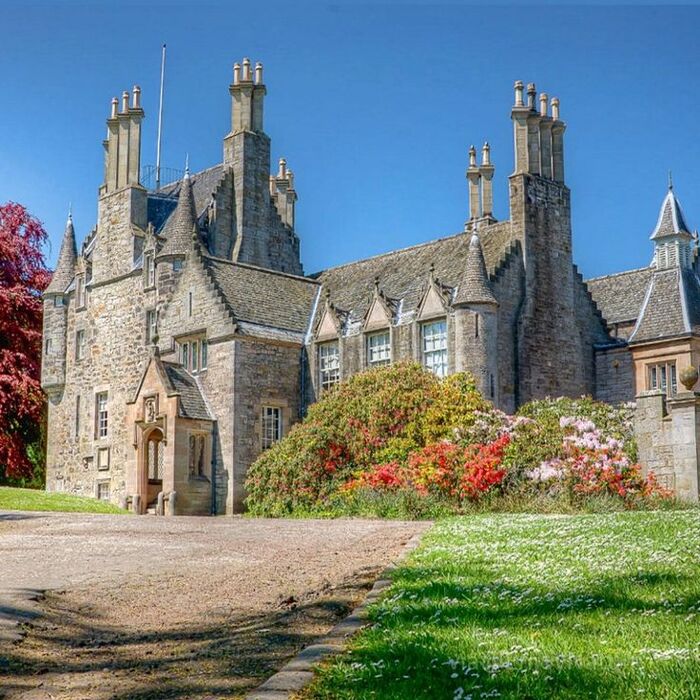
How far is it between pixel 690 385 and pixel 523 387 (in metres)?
9.97

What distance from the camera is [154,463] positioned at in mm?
34094

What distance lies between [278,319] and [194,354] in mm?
2923

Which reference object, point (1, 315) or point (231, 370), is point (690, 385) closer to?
point (231, 370)

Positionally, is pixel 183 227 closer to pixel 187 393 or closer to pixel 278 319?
pixel 278 319

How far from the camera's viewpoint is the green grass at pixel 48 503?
26.9 metres

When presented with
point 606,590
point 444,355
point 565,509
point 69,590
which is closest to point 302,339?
point 444,355

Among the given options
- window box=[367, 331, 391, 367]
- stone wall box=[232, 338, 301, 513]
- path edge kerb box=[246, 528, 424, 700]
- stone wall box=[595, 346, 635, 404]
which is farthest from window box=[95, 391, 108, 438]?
path edge kerb box=[246, 528, 424, 700]

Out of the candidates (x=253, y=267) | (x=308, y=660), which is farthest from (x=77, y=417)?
(x=308, y=660)

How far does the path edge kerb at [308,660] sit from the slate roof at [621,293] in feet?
87.9

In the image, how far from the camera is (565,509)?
62.3 ft

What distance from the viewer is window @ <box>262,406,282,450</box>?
30.9m

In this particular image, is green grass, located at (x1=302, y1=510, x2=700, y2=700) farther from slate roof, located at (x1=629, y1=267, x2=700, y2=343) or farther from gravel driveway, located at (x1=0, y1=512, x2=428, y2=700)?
slate roof, located at (x1=629, y1=267, x2=700, y2=343)

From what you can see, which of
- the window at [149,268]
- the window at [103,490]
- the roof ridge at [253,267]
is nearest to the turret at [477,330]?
the roof ridge at [253,267]

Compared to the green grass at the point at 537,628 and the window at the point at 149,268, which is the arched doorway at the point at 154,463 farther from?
the green grass at the point at 537,628
